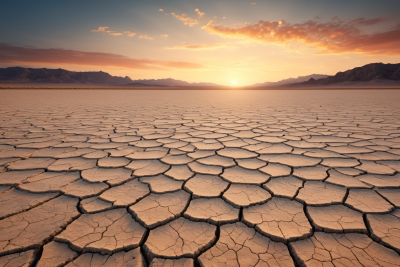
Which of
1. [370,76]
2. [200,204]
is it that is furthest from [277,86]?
[200,204]

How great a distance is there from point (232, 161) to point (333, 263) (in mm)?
938

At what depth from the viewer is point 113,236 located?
2.59 feet

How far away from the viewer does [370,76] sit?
47.6 metres

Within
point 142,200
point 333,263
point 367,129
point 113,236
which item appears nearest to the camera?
point 333,263

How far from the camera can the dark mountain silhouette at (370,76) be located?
4456cm

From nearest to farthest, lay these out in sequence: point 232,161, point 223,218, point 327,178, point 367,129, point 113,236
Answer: point 113,236
point 223,218
point 327,178
point 232,161
point 367,129

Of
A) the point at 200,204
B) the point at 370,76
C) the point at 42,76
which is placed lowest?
the point at 200,204

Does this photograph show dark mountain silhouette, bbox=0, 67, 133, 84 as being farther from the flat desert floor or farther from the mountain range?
the flat desert floor

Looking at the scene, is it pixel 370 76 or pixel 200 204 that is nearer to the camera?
pixel 200 204

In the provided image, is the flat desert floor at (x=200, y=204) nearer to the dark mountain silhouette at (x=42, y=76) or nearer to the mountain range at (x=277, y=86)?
the mountain range at (x=277, y=86)

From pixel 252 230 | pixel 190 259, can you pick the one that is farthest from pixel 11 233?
pixel 252 230

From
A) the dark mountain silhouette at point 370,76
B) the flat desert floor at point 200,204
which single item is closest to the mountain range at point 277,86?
the dark mountain silhouette at point 370,76

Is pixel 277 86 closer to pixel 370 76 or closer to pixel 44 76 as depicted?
pixel 370 76

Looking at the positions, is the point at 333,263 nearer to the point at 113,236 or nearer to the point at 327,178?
the point at 327,178
